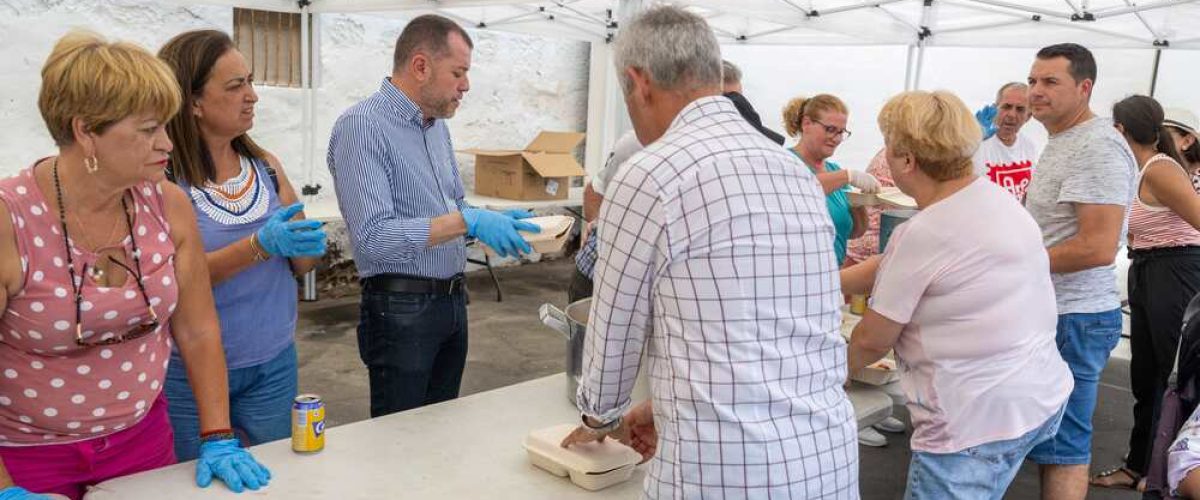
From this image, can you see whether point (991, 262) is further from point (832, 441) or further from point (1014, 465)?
point (832, 441)

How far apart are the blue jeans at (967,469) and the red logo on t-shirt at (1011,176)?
237cm

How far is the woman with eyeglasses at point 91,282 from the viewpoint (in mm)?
1452

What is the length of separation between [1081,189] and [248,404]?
2.30 metres

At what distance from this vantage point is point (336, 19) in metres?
6.53

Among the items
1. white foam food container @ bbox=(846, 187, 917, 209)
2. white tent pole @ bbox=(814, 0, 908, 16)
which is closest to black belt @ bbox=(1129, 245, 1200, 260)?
Result: white foam food container @ bbox=(846, 187, 917, 209)

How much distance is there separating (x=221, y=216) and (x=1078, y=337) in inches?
94.2

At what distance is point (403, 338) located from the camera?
2.30m

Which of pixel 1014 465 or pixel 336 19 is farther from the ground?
pixel 336 19

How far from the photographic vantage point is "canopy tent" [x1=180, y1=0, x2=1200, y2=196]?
A: 5.10 m

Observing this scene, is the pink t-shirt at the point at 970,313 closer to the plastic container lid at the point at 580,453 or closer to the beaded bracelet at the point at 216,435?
the plastic container lid at the point at 580,453

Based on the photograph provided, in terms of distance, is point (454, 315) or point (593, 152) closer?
point (454, 315)

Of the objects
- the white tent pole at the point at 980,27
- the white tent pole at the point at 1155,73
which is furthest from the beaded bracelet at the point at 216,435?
the white tent pole at the point at 1155,73

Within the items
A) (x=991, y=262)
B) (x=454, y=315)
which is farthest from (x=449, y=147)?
(x=991, y=262)

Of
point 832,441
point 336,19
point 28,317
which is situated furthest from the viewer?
point 336,19
